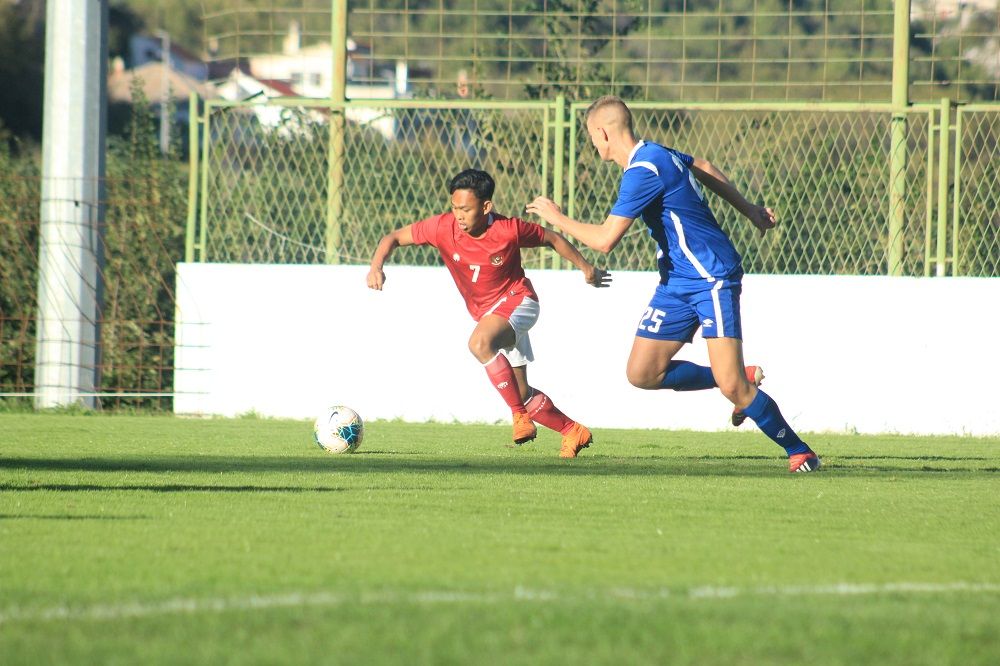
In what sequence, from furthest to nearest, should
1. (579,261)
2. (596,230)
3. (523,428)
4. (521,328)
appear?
(521,328) < (579,261) < (523,428) < (596,230)

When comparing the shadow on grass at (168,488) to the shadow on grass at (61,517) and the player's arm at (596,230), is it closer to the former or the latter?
the shadow on grass at (61,517)

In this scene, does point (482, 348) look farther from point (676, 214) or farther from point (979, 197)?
point (979, 197)

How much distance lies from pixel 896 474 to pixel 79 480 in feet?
15.1

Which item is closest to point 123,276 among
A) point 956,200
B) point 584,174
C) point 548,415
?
point 584,174

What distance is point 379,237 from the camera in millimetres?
13891

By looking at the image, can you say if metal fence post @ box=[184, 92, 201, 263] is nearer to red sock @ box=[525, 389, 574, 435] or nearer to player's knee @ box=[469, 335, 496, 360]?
player's knee @ box=[469, 335, 496, 360]

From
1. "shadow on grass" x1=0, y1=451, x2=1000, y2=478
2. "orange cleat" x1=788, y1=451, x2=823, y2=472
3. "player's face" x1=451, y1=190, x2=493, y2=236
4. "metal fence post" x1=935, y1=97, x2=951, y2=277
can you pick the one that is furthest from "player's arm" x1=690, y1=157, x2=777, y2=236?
"metal fence post" x1=935, y1=97, x2=951, y2=277

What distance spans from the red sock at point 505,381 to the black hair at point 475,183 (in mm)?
1074

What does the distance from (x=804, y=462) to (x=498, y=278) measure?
2530mm

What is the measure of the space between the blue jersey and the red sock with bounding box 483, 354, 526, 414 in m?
1.58

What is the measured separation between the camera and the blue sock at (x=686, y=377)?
29.6 ft

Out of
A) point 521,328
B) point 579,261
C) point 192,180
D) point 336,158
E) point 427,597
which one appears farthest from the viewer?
point 192,180

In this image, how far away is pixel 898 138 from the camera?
13.1 m

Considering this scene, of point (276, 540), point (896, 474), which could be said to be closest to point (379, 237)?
point (896, 474)
